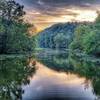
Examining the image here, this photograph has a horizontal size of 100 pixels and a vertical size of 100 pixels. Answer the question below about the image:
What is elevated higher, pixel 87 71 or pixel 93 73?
pixel 93 73

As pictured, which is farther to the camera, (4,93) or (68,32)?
(68,32)

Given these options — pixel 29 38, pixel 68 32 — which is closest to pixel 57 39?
pixel 68 32

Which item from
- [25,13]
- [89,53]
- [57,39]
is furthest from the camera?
[57,39]

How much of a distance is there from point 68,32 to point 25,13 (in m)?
113

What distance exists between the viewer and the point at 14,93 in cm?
1839

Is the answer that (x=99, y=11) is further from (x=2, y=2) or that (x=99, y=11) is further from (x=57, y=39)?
(x=57, y=39)

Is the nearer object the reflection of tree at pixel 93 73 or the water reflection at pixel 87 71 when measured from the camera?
the reflection of tree at pixel 93 73

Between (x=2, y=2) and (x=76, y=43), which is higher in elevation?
(x=2, y=2)

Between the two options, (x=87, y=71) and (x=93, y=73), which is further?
(x=87, y=71)

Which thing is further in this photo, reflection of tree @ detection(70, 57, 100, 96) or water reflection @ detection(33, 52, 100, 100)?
water reflection @ detection(33, 52, 100, 100)

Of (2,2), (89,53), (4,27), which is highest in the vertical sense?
(2,2)

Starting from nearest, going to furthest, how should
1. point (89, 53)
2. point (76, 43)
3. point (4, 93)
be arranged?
point (4, 93) < point (89, 53) < point (76, 43)

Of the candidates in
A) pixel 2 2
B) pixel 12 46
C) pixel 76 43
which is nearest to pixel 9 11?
pixel 2 2

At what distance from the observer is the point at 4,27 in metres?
72.4
